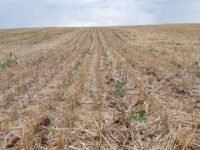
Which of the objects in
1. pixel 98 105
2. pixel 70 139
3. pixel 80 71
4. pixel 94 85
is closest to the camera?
pixel 70 139

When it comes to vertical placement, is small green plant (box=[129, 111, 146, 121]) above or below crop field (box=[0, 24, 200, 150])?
above

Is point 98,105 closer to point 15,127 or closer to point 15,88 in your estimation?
point 15,127

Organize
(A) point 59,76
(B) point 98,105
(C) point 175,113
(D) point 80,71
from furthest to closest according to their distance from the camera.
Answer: (D) point 80,71 < (A) point 59,76 < (B) point 98,105 < (C) point 175,113

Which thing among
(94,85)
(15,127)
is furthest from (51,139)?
(94,85)

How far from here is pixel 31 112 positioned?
8.30 metres

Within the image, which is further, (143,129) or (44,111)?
(44,111)

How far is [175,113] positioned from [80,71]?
7026mm

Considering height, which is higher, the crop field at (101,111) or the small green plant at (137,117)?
the small green plant at (137,117)

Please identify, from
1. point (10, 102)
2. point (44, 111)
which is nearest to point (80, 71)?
point (10, 102)

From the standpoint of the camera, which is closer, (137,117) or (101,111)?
(137,117)

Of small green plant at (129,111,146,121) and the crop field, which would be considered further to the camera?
small green plant at (129,111,146,121)

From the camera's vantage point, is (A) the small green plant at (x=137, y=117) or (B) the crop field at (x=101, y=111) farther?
(A) the small green plant at (x=137, y=117)

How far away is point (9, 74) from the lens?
576 inches

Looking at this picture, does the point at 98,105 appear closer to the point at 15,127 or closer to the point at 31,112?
the point at 31,112
